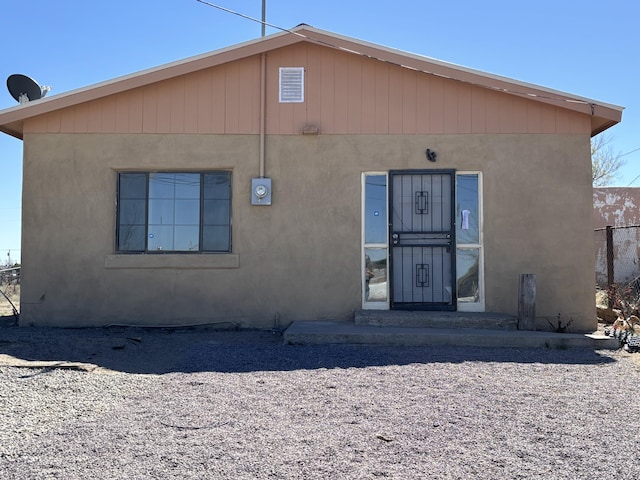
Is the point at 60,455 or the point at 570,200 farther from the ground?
the point at 570,200

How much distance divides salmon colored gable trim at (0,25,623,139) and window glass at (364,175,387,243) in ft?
5.68

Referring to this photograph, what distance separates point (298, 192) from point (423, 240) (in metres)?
1.97

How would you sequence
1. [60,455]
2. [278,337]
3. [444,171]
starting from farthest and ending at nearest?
[444,171], [278,337], [60,455]

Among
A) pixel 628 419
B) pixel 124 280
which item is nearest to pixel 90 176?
pixel 124 280

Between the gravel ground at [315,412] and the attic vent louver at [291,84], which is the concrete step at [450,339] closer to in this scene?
the gravel ground at [315,412]

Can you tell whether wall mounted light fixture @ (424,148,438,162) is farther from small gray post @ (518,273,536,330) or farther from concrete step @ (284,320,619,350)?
concrete step @ (284,320,619,350)

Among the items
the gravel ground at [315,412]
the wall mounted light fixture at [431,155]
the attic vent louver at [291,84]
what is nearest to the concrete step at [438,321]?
the gravel ground at [315,412]

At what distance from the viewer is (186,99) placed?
888 centimetres

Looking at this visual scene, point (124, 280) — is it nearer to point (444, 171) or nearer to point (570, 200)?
point (444, 171)

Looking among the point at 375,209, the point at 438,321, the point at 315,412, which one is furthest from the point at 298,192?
the point at 315,412

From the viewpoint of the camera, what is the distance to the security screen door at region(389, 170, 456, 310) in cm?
867

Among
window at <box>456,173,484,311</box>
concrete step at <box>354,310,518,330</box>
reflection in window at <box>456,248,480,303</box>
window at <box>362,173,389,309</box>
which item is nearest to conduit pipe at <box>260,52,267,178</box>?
window at <box>362,173,389,309</box>

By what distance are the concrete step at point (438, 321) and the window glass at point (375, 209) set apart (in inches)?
49.9

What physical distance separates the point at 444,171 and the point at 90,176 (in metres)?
5.26
